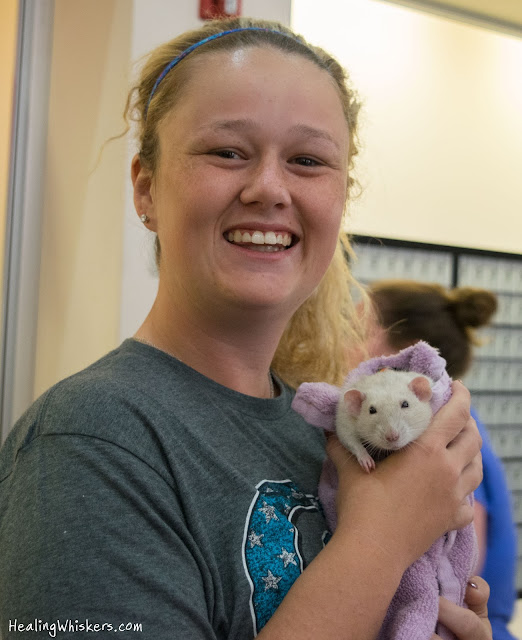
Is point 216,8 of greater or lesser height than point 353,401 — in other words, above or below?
above

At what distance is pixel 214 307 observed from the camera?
0.93 meters

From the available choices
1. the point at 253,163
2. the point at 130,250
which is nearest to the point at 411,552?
the point at 253,163

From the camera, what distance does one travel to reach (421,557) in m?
0.92

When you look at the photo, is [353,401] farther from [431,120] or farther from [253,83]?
[431,120]

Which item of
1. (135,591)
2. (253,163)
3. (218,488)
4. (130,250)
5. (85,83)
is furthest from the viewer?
(85,83)

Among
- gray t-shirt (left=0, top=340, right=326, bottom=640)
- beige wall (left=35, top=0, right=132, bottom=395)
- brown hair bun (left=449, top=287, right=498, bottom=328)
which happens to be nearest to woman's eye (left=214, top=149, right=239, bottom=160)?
gray t-shirt (left=0, top=340, right=326, bottom=640)

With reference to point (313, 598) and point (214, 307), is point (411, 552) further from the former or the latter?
point (214, 307)

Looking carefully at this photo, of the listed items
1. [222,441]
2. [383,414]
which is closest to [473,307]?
[383,414]

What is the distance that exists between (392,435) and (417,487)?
0.29 ft

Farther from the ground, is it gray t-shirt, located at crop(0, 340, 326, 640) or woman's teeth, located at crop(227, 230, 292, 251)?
woman's teeth, located at crop(227, 230, 292, 251)

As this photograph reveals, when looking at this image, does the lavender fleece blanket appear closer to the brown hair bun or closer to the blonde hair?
the blonde hair

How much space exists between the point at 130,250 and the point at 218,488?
1100mm

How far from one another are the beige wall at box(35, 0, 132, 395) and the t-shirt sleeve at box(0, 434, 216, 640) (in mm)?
1109

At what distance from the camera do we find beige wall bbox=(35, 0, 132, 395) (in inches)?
71.5
